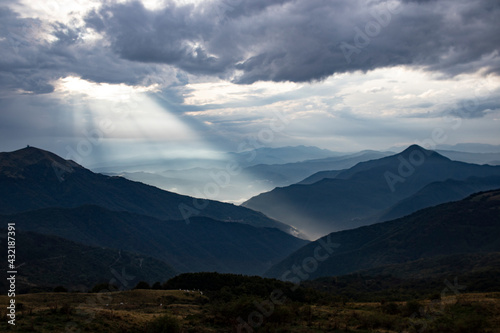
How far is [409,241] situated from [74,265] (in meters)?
104

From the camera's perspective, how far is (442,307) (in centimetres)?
2672

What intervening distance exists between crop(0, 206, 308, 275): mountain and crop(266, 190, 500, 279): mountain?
96.5 ft

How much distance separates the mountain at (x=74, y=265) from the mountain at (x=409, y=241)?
158ft

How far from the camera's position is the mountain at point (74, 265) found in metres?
85.7

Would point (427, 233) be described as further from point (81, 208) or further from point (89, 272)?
point (81, 208)

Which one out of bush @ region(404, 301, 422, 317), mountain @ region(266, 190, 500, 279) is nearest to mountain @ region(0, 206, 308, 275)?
mountain @ region(266, 190, 500, 279)

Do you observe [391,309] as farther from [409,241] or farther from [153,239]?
[153,239]

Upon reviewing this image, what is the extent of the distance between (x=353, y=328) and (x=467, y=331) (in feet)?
21.1

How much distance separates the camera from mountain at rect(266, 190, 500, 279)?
113188 millimetres

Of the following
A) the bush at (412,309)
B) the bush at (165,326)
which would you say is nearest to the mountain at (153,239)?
the bush at (412,309)

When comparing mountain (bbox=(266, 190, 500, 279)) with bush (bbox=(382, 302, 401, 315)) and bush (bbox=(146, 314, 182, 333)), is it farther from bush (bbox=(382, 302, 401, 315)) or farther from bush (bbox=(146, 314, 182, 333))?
bush (bbox=(146, 314, 182, 333))

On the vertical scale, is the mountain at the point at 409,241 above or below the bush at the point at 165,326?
below

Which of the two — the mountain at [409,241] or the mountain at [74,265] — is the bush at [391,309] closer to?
the mountain at [74,265]

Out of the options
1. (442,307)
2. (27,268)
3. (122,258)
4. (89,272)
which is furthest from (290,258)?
(442,307)
